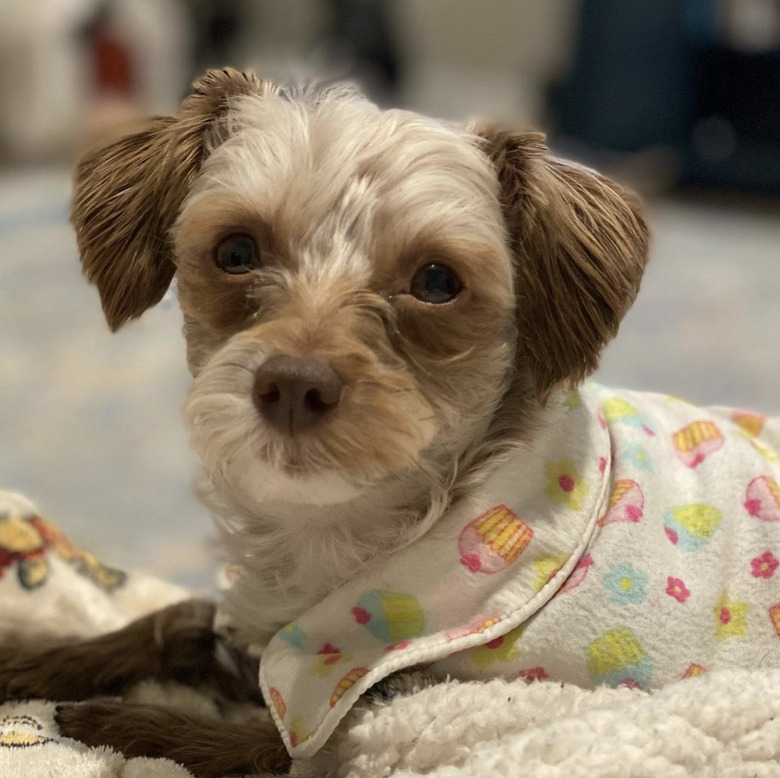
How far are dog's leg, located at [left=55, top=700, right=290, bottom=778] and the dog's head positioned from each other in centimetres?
33

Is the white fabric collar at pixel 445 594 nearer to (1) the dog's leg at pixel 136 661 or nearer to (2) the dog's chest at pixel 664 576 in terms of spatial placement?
(2) the dog's chest at pixel 664 576

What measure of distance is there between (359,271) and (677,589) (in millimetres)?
573

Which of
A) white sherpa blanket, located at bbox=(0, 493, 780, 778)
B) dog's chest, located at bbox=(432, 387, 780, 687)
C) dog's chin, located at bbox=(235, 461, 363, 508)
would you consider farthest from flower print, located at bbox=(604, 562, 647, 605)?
dog's chin, located at bbox=(235, 461, 363, 508)

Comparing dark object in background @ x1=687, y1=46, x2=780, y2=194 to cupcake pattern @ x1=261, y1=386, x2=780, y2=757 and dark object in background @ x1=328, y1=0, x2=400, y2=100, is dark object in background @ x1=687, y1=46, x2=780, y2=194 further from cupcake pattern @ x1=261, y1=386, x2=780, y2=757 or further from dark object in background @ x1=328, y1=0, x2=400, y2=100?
cupcake pattern @ x1=261, y1=386, x2=780, y2=757

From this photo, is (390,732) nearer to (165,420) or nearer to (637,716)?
(637,716)

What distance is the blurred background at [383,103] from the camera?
262cm

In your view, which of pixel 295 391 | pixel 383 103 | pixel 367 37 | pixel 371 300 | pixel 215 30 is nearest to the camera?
pixel 295 391

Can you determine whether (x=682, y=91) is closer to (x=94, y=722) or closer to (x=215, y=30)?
(x=215, y=30)

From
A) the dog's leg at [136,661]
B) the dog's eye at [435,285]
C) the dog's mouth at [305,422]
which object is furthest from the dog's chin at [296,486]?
the dog's leg at [136,661]

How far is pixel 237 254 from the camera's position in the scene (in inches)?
52.2

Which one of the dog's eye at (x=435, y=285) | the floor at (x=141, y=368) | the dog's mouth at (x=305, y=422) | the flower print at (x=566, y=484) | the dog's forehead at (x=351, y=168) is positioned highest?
the dog's forehead at (x=351, y=168)

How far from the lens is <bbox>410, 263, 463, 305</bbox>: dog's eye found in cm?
129

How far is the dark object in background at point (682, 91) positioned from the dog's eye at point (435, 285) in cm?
439

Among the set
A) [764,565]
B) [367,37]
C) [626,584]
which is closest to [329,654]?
[626,584]
